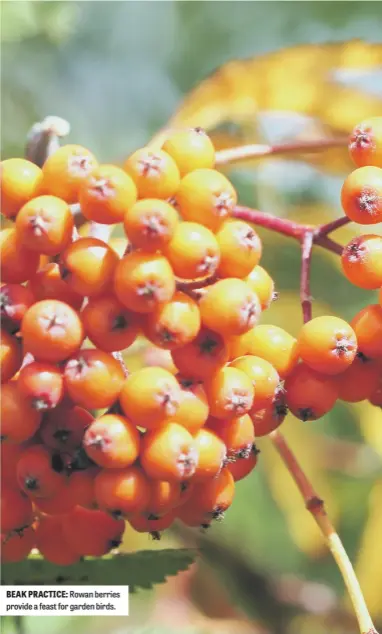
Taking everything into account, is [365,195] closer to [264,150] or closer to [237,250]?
[237,250]

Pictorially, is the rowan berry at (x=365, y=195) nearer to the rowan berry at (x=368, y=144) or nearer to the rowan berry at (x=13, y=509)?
the rowan berry at (x=368, y=144)

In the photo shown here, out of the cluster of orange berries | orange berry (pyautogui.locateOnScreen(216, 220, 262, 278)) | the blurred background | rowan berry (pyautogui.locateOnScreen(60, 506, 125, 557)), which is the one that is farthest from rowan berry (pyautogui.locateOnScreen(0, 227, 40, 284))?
the blurred background

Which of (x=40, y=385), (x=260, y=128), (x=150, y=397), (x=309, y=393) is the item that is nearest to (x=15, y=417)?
(x=40, y=385)

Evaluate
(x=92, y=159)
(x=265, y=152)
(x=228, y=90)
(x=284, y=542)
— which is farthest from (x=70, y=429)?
(x=284, y=542)

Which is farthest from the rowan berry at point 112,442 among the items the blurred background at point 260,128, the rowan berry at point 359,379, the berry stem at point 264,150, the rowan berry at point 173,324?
the blurred background at point 260,128

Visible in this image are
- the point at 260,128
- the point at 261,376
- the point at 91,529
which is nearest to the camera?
the point at 261,376

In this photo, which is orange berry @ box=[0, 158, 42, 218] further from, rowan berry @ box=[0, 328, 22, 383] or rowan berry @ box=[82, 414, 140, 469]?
rowan berry @ box=[82, 414, 140, 469]
